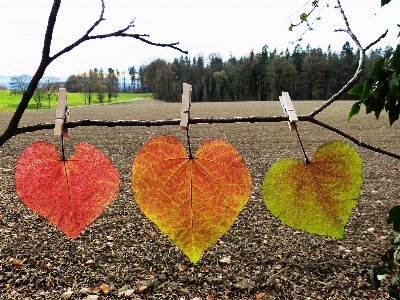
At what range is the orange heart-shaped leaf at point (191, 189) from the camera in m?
0.37

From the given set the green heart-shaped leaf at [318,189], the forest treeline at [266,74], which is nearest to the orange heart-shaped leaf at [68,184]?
the green heart-shaped leaf at [318,189]

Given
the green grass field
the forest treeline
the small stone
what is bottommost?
the small stone

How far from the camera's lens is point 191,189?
0.38 meters

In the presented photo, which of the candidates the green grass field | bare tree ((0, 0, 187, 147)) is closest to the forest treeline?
the green grass field

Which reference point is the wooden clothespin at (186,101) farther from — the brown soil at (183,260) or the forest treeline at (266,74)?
the forest treeline at (266,74)

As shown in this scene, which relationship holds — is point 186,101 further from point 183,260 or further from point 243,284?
point 183,260

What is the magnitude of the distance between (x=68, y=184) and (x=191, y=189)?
0.15 m

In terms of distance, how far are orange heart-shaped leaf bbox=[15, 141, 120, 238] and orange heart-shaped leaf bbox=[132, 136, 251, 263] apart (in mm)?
48

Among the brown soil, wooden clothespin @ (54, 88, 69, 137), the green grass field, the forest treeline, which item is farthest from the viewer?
the forest treeline

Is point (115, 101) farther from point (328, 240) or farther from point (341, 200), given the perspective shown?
point (341, 200)

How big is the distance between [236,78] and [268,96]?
5204 mm

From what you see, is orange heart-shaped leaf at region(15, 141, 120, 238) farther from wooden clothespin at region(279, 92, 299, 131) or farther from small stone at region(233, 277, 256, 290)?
small stone at region(233, 277, 256, 290)

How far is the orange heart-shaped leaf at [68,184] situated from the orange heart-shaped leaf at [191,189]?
5 centimetres

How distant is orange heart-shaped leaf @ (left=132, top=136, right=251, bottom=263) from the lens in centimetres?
37
